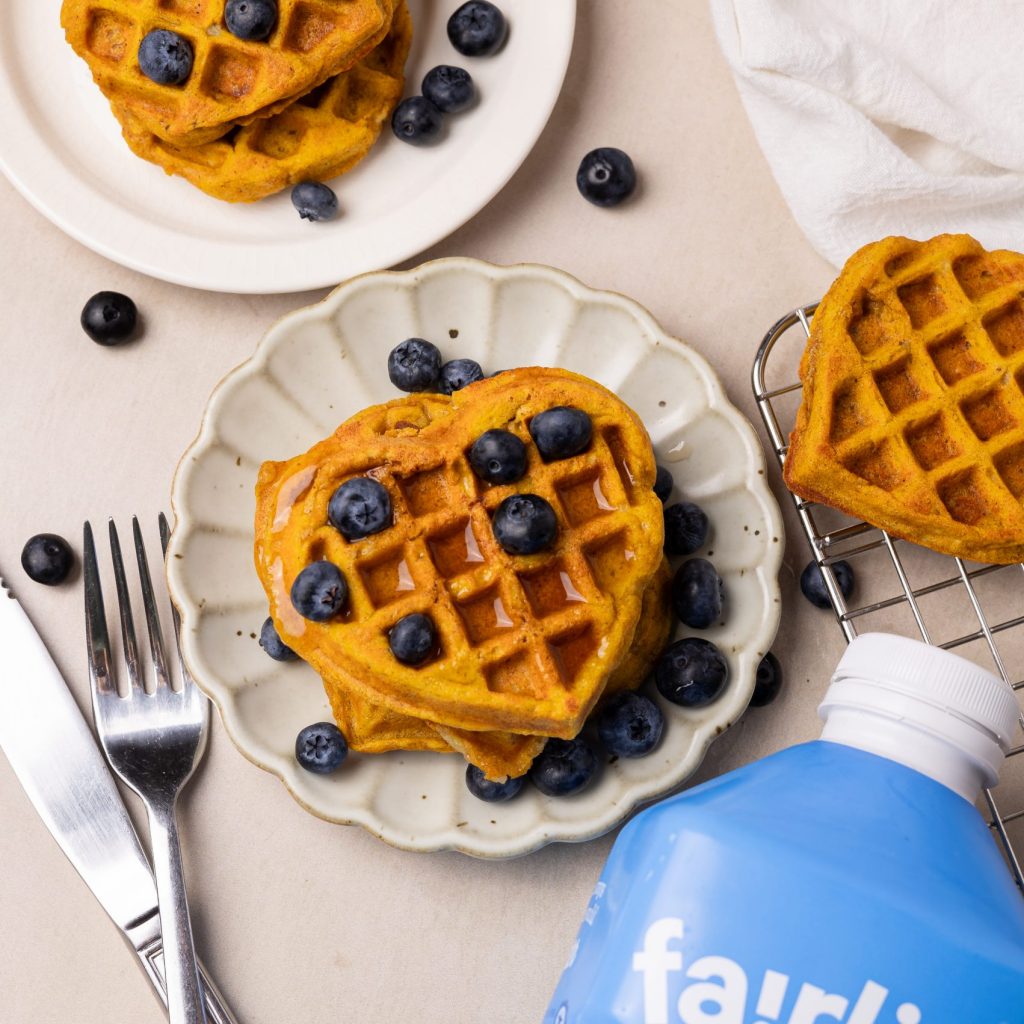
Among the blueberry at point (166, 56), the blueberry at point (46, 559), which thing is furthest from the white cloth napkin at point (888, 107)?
the blueberry at point (46, 559)

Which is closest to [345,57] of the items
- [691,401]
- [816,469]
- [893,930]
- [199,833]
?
[691,401]

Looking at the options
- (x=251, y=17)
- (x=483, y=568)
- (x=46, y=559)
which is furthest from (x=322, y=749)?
(x=251, y=17)

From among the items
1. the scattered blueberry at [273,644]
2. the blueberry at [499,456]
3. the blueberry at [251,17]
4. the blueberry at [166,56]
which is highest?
the blueberry at [251,17]

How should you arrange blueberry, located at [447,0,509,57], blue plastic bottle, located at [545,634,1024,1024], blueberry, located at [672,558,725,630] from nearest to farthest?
blue plastic bottle, located at [545,634,1024,1024]
blueberry, located at [672,558,725,630]
blueberry, located at [447,0,509,57]

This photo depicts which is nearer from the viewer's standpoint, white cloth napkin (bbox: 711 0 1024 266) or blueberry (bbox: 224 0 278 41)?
blueberry (bbox: 224 0 278 41)

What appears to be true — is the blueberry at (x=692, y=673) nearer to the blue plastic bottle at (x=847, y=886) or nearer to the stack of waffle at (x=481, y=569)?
the stack of waffle at (x=481, y=569)

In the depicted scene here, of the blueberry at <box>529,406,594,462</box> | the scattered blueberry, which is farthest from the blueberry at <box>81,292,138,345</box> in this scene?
the blueberry at <box>529,406,594,462</box>

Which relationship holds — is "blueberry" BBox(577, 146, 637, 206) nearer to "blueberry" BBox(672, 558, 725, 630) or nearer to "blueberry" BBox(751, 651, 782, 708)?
"blueberry" BBox(672, 558, 725, 630)

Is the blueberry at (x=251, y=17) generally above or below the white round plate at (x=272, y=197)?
above
